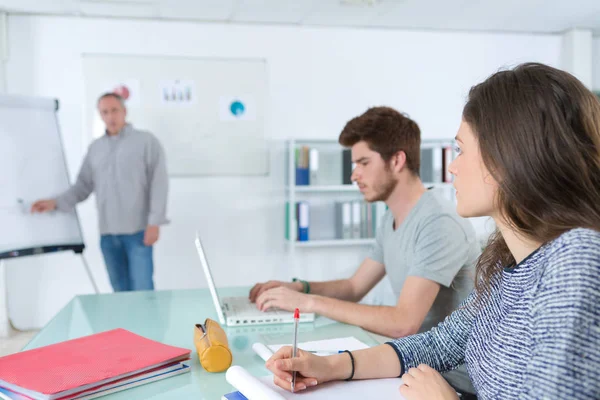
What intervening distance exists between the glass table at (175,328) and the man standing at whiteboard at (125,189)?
4.73 feet

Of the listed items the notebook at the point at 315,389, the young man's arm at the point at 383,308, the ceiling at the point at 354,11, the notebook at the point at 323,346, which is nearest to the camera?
the notebook at the point at 315,389

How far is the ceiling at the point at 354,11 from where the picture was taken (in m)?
3.53

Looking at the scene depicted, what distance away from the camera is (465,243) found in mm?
1613

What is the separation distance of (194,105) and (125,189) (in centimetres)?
93

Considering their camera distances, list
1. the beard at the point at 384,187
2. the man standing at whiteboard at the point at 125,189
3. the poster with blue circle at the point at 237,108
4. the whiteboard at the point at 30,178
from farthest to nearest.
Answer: the poster with blue circle at the point at 237,108 → the man standing at whiteboard at the point at 125,189 → the whiteboard at the point at 30,178 → the beard at the point at 384,187

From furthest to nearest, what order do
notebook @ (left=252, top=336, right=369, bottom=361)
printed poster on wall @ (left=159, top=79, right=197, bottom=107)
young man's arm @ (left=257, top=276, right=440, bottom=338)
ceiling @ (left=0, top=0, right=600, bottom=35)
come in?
printed poster on wall @ (left=159, top=79, right=197, bottom=107) → ceiling @ (left=0, top=0, right=600, bottom=35) → young man's arm @ (left=257, top=276, right=440, bottom=338) → notebook @ (left=252, top=336, right=369, bottom=361)

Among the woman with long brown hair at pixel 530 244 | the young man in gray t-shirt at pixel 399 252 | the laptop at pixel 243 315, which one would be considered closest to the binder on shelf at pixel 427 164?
the young man in gray t-shirt at pixel 399 252

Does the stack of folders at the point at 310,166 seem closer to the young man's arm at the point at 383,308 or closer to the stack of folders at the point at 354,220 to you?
the stack of folders at the point at 354,220

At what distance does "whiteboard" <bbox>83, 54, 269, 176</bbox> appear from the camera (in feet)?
12.5

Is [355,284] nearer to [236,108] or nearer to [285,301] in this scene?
[285,301]

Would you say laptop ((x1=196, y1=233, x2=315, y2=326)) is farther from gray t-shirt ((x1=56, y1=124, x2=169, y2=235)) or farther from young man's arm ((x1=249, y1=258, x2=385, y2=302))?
gray t-shirt ((x1=56, y1=124, x2=169, y2=235))

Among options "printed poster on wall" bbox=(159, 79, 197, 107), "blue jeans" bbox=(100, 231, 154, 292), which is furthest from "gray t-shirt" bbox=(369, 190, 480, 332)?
"printed poster on wall" bbox=(159, 79, 197, 107)

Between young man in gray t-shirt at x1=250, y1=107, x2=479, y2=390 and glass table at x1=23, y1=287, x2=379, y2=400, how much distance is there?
0.08 metres

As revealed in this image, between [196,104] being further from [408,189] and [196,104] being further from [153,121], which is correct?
[408,189]
